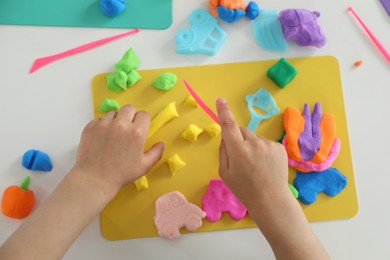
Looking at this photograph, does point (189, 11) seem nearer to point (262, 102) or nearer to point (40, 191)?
point (262, 102)

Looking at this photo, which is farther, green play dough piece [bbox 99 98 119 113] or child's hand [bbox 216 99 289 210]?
green play dough piece [bbox 99 98 119 113]

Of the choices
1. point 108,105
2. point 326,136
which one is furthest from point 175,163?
point 326,136

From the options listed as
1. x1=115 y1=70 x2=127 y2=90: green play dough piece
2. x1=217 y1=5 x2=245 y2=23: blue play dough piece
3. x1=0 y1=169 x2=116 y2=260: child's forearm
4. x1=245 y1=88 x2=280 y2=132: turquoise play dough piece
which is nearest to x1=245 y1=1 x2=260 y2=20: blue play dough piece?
x1=217 y1=5 x2=245 y2=23: blue play dough piece

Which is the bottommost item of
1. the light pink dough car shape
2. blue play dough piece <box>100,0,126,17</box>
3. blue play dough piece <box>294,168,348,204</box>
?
the light pink dough car shape

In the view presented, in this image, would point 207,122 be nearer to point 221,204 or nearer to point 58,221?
point 221,204

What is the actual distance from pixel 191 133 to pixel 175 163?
56 mm

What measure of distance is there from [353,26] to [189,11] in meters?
0.29

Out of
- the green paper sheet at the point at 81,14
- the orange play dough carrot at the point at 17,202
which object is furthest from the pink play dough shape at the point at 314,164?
the orange play dough carrot at the point at 17,202

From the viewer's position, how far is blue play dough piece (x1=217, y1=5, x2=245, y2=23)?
0.68m

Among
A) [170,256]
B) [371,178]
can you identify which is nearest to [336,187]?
[371,178]

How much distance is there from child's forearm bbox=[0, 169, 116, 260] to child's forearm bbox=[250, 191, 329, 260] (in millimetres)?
225

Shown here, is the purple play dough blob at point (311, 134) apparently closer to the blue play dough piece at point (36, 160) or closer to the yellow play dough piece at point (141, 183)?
the yellow play dough piece at point (141, 183)

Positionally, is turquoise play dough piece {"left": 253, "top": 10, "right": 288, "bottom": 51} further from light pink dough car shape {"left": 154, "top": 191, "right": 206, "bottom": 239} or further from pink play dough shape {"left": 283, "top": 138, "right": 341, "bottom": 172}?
light pink dough car shape {"left": 154, "top": 191, "right": 206, "bottom": 239}

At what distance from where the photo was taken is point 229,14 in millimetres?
687
